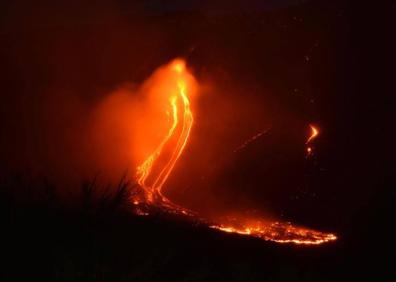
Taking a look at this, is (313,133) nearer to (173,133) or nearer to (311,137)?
(311,137)

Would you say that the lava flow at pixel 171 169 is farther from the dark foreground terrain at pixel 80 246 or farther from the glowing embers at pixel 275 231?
the dark foreground terrain at pixel 80 246

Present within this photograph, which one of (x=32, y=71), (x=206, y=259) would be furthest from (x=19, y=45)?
(x=206, y=259)

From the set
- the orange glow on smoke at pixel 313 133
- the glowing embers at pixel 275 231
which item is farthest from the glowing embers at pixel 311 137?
the glowing embers at pixel 275 231

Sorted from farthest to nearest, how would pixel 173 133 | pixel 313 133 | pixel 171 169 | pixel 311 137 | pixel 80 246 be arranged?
pixel 173 133
pixel 313 133
pixel 311 137
pixel 171 169
pixel 80 246

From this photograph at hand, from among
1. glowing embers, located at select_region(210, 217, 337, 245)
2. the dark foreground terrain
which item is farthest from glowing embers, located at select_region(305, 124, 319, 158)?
the dark foreground terrain

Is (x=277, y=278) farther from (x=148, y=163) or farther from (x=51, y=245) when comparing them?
(x=148, y=163)

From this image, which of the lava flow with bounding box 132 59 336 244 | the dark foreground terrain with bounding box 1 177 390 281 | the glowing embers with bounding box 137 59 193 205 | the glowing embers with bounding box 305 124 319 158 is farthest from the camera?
the glowing embers with bounding box 305 124 319 158

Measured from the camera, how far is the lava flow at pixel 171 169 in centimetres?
1002

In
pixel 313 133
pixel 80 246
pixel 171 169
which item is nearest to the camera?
pixel 80 246

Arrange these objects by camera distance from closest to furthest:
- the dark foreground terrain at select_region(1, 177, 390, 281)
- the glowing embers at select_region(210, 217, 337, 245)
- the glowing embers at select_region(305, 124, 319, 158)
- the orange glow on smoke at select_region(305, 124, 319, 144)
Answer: the dark foreground terrain at select_region(1, 177, 390, 281), the glowing embers at select_region(210, 217, 337, 245), the glowing embers at select_region(305, 124, 319, 158), the orange glow on smoke at select_region(305, 124, 319, 144)

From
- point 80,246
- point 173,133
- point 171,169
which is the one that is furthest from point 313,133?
point 80,246

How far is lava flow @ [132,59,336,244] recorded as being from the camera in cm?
1002

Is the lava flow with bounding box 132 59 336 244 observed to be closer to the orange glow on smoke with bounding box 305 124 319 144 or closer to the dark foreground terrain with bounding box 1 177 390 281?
the orange glow on smoke with bounding box 305 124 319 144

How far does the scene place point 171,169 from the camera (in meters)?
13.4
